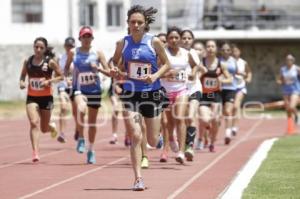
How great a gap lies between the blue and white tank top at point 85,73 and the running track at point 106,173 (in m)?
1.23

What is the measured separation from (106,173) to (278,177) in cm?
263

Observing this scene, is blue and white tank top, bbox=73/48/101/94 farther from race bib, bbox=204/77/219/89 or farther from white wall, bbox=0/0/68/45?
white wall, bbox=0/0/68/45

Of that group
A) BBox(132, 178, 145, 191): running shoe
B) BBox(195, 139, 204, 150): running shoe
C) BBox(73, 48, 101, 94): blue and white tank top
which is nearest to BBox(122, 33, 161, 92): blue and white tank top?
BBox(132, 178, 145, 191): running shoe

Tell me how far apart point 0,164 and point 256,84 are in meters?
33.6

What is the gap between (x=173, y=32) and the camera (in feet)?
53.8

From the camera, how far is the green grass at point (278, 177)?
37.2 feet

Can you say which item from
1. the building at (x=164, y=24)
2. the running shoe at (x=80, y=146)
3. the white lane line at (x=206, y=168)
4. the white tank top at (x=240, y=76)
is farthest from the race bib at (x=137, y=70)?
the building at (x=164, y=24)

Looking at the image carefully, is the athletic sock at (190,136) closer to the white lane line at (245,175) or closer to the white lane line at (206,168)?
the white lane line at (206,168)

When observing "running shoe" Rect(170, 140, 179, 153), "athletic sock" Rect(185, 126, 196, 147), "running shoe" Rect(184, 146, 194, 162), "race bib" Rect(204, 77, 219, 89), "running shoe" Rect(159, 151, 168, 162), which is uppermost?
"race bib" Rect(204, 77, 219, 89)

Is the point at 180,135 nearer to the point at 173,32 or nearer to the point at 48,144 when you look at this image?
the point at 173,32

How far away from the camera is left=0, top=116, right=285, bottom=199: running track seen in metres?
11.9

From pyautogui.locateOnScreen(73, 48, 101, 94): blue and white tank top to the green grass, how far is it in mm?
3250

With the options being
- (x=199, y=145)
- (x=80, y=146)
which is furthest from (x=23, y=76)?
(x=199, y=145)

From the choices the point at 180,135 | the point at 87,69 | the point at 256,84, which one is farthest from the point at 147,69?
the point at 256,84
